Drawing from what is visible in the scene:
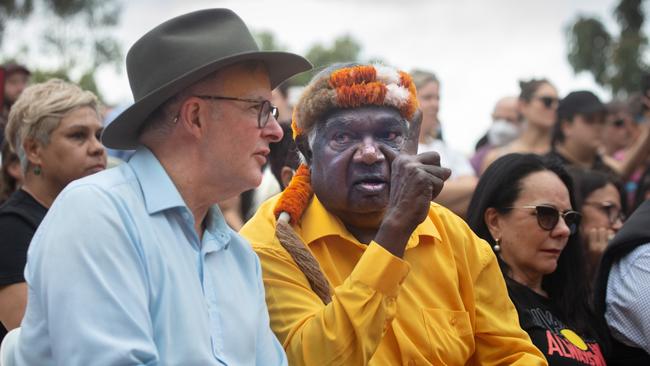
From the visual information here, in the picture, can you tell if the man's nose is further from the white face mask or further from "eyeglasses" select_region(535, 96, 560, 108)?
the white face mask

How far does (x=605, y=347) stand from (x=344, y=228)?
1.67 m

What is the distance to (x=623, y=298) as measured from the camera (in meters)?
4.92

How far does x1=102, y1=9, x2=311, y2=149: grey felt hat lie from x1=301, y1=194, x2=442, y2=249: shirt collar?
90 cm

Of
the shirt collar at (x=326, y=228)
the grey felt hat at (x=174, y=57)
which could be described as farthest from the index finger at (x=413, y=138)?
the grey felt hat at (x=174, y=57)

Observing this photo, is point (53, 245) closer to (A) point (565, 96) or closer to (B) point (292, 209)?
(B) point (292, 209)

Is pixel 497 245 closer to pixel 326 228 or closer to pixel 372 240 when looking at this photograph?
pixel 326 228

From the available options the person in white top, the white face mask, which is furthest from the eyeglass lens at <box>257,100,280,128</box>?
the white face mask

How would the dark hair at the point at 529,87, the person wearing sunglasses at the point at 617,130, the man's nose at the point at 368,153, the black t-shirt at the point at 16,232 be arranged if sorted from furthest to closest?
the person wearing sunglasses at the point at 617,130
the dark hair at the point at 529,87
the black t-shirt at the point at 16,232
the man's nose at the point at 368,153

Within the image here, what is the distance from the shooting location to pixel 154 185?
10.6 feet

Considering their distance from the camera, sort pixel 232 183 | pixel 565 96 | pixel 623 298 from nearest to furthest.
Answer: pixel 232 183 < pixel 623 298 < pixel 565 96

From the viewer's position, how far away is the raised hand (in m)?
3.64

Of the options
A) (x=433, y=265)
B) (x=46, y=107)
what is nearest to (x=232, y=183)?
(x=433, y=265)

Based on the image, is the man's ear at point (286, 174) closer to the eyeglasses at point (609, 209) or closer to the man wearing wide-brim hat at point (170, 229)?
the man wearing wide-brim hat at point (170, 229)

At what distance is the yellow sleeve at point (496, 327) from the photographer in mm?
4184
